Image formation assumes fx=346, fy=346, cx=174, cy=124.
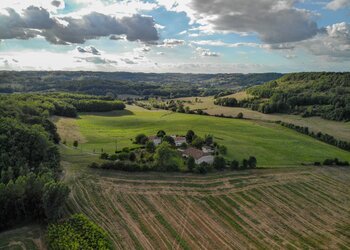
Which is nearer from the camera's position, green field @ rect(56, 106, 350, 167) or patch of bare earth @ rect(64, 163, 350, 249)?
patch of bare earth @ rect(64, 163, 350, 249)

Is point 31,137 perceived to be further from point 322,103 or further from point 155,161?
point 322,103

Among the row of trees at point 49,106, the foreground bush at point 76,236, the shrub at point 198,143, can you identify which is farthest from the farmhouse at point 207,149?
the row of trees at point 49,106

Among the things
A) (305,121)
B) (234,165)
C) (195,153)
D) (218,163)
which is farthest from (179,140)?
(305,121)

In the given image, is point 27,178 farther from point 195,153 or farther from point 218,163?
point 195,153

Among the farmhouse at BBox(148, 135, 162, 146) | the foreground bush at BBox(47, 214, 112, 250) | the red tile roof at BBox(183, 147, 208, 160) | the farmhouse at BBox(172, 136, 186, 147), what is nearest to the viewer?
the foreground bush at BBox(47, 214, 112, 250)

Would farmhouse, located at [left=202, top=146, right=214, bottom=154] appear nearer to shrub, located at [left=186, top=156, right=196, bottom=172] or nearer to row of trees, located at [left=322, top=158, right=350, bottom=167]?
shrub, located at [left=186, top=156, right=196, bottom=172]

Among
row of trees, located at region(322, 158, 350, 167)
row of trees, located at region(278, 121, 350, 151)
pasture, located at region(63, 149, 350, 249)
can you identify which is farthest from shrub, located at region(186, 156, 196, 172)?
row of trees, located at region(278, 121, 350, 151)

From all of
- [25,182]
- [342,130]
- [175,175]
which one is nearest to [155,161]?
[175,175]
